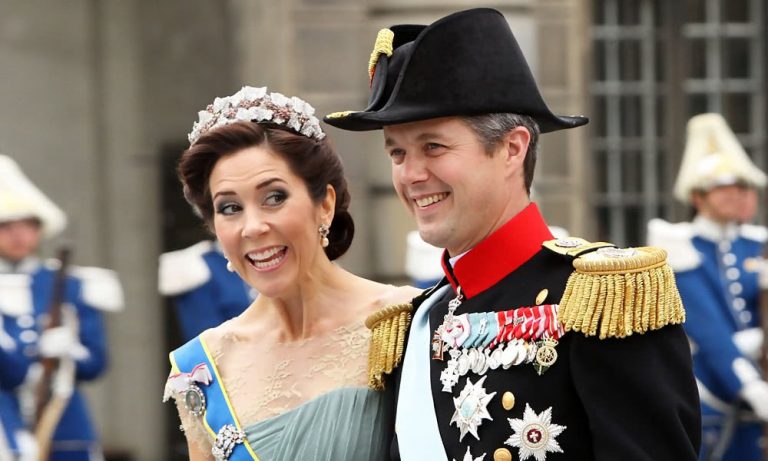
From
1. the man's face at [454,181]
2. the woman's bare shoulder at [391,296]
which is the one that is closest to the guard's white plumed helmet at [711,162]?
the woman's bare shoulder at [391,296]

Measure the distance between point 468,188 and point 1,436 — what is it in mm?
4113

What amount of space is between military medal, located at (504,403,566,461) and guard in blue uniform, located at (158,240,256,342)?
12.3 ft

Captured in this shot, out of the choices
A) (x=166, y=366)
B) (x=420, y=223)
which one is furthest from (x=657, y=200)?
(x=420, y=223)

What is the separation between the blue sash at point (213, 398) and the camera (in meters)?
3.44

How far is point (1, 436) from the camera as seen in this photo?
650 centimetres

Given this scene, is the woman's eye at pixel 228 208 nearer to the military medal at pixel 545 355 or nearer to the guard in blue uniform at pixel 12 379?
the military medal at pixel 545 355

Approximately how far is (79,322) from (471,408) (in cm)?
432

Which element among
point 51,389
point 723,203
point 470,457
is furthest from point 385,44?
point 723,203

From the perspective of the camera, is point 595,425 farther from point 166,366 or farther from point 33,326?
point 166,366

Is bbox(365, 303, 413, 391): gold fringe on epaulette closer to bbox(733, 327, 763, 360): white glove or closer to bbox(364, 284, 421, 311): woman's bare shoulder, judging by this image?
bbox(364, 284, 421, 311): woman's bare shoulder

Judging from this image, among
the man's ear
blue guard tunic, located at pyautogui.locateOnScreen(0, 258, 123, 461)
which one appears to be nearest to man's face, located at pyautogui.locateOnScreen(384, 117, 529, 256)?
the man's ear

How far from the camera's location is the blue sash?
344cm

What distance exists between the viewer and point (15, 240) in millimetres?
6984

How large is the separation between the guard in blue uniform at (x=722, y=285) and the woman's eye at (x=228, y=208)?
12.2ft
